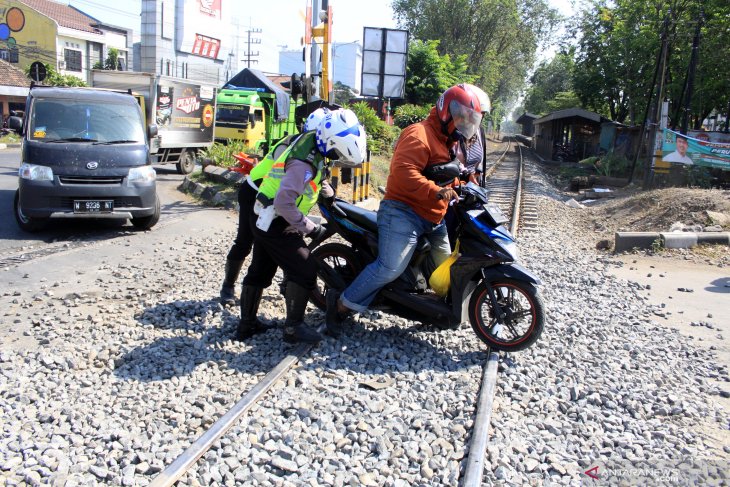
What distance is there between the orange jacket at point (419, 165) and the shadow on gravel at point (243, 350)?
108cm

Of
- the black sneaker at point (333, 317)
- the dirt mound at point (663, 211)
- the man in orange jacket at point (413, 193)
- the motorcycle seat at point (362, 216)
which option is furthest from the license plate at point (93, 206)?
the dirt mound at point (663, 211)

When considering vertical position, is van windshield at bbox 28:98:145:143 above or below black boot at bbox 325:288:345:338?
above

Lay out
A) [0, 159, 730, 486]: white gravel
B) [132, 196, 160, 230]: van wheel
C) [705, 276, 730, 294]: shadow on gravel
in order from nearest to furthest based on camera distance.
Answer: [0, 159, 730, 486]: white gravel, [705, 276, 730, 294]: shadow on gravel, [132, 196, 160, 230]: van wheel

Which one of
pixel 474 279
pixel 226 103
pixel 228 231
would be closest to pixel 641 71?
pixel 226 103

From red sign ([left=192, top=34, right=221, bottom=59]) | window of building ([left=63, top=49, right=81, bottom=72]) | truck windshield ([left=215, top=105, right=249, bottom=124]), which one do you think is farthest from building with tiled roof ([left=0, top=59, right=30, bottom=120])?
red sign ([left=192, top=34, right=221, bottom=59])

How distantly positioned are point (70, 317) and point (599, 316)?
191 inches

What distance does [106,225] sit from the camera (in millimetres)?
10094

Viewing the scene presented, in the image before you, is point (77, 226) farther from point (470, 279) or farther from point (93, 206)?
point (470, 279)

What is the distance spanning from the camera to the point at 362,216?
17.6 feet

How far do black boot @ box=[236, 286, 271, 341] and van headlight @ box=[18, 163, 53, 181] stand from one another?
5230 millimetres

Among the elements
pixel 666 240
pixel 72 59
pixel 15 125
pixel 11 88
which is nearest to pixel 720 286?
pixel 666 240

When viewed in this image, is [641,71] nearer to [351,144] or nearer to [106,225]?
[106,225]

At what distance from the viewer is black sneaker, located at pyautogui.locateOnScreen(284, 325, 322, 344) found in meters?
4.95

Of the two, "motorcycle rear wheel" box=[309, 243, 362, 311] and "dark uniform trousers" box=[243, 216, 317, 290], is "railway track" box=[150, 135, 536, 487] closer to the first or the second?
"dark uniform trousers" box=[243, 216, 317, 290]
